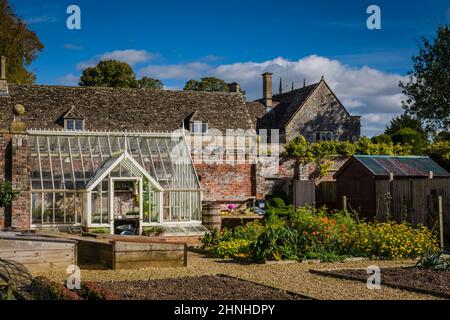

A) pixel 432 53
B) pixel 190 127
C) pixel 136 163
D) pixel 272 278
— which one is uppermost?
pixel 432 53

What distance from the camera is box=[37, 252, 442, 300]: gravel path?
1109 centimetres

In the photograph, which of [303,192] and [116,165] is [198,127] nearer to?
[303,192]

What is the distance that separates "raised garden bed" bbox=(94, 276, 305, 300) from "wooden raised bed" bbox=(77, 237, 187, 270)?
7.80ft

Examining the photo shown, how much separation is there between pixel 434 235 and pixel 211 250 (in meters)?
6.09

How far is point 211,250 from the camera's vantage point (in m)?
17.8

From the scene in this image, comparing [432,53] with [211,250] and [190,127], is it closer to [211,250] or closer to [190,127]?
[190,127]

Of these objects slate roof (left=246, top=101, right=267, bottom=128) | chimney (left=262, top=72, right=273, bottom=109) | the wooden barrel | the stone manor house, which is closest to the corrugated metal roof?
the wooden barrel

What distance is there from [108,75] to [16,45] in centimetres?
927

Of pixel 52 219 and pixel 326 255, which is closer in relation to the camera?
pixel 326 255

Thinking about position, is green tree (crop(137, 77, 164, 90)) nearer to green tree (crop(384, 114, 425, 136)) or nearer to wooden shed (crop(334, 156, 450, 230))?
green tree (crop(384, 114, 425, 136))

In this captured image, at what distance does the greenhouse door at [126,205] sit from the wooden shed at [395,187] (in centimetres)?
701

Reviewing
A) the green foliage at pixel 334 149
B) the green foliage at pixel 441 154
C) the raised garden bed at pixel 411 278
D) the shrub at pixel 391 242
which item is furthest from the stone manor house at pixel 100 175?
the raised garden bed at pixel 411 278

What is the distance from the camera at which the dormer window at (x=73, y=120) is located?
32125mm
